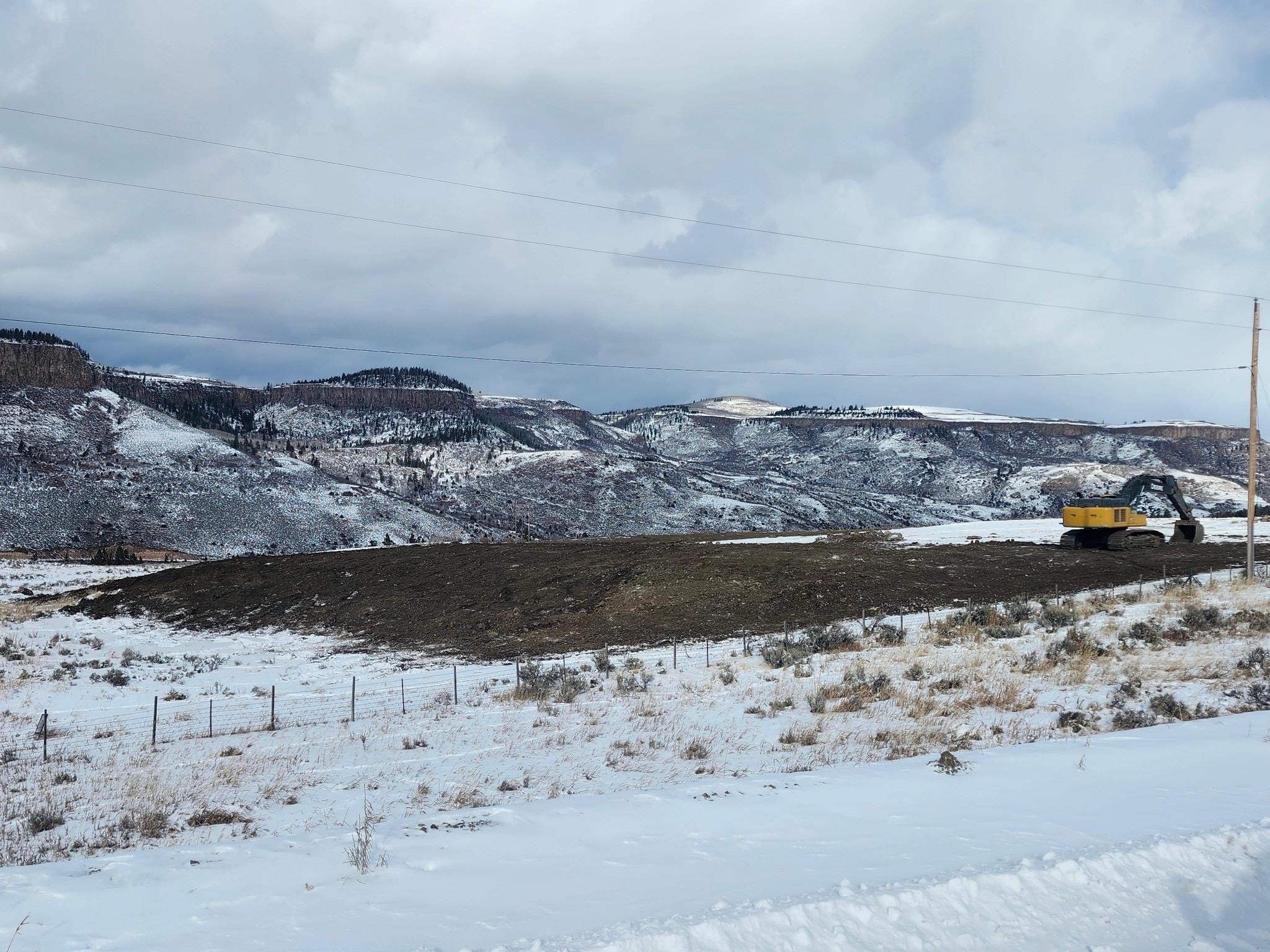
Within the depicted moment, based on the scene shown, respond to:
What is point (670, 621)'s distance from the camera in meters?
28.4

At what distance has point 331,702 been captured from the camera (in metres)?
19.4

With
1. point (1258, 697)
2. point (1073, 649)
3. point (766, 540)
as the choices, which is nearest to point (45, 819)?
point (1258, 697)

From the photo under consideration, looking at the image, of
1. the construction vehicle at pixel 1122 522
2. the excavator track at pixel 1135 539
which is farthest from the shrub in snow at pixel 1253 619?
the excavator track at pixel 1135 539

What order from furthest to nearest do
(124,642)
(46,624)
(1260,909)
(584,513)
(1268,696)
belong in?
(584,513) → (46,624) → (124,642) → (1268,696) → (1260,909)

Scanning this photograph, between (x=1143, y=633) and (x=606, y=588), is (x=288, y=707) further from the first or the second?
(x=1143, y=633)

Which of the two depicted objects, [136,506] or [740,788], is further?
[136,506]

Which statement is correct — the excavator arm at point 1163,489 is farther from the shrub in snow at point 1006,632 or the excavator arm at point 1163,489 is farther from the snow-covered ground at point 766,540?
the shrub in snow at point 1006,632

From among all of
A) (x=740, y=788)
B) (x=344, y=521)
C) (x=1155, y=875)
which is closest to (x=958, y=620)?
(x=740, y=788)

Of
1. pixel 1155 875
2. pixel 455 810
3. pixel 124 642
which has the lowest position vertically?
pixel 124 642

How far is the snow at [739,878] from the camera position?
214 inches

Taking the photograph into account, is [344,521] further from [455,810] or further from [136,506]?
[455,810]

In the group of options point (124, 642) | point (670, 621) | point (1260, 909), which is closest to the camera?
point (1260, 909)

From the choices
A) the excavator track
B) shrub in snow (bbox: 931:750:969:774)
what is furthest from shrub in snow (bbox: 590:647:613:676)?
the excavator track

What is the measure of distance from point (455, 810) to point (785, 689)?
9.34 metres
